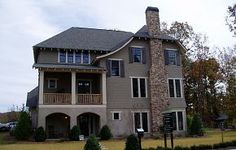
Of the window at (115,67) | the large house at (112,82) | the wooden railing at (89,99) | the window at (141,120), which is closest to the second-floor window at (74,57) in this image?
the large house at (112,82)

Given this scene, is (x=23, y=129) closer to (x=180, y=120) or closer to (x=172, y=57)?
(x=180, y=120)

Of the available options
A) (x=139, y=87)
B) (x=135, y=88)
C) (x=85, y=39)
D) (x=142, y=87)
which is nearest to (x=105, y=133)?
(x=135, y=88)

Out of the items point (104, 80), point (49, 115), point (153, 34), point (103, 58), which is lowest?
point (49, 115)

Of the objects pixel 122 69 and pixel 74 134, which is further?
pixel 122 69

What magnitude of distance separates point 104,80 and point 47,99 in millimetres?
5163

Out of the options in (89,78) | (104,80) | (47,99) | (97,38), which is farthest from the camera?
(97,38)

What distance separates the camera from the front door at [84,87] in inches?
1170

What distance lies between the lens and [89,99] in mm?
27672

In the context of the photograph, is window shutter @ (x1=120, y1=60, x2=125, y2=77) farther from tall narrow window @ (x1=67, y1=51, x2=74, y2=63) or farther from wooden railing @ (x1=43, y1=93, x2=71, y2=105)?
wooden railing @ (x1=43, y1=93, x2=71, y2=105)

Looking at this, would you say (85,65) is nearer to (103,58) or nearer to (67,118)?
(103,58)

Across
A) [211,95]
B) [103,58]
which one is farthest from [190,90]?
[103,58]

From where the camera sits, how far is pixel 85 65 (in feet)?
96.4

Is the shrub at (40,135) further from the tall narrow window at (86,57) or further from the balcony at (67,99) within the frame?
the tall narrow window at (86,57)

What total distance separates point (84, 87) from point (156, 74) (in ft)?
22.5
